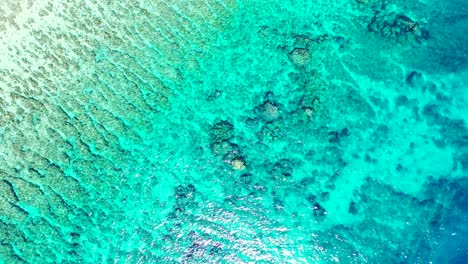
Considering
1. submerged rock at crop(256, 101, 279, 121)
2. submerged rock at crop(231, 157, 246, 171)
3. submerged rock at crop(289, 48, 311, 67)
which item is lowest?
submerged rock at crop(231, 157, 246, 171)

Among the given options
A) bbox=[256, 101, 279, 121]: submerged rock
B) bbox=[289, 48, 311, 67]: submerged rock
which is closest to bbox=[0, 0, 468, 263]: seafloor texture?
bbox=[256, 101, 279, 121]: submerged rock

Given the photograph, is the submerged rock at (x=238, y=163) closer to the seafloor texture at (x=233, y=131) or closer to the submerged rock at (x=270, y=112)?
the seafloor texture at (x=233, y=131)

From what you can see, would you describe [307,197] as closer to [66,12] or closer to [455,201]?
[455,201]

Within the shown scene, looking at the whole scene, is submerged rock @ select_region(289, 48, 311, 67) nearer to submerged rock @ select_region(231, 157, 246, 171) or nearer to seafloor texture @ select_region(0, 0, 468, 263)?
seafloor texture @ select_region(0, 0, 468, 263)

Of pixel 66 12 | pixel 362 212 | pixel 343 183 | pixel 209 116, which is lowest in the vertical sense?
pixel 362 212

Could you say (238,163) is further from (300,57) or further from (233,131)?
(300,57)

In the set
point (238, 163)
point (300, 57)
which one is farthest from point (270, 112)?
point (300, 57)

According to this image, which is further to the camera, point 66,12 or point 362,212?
point 66,12

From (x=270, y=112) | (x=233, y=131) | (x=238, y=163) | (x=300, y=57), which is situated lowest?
(x=238, y=163)

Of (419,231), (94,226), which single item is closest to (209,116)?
(94,226)
